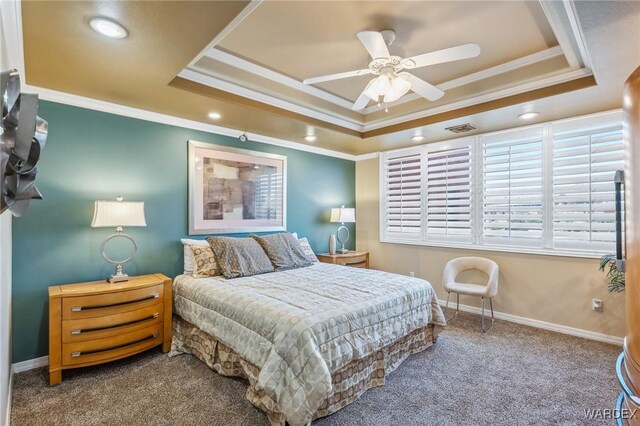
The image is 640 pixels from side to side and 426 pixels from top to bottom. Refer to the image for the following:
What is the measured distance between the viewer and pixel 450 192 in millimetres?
4484

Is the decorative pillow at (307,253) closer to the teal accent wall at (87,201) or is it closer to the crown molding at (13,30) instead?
the teal accent wall at (87,201)

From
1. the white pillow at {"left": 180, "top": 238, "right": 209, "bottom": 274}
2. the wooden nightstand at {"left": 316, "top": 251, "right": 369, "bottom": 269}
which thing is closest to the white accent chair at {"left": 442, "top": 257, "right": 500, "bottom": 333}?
the wooden nightstand at {"left": 316, "top": 251, "right": 369, "bottom": 269}

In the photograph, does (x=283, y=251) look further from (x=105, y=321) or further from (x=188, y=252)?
(x=105, y=321)

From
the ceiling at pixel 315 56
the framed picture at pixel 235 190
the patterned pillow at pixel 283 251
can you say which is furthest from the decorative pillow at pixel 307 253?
the ceiling at pixel 315 56

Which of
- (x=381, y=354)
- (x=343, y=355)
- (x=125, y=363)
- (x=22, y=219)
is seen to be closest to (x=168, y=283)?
(x=125, y=363)

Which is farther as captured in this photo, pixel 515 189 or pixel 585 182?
pixel 515 189

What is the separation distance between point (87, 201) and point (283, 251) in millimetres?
Answer: 2002

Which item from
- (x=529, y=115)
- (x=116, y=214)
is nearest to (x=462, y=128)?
(x=529, y=115)

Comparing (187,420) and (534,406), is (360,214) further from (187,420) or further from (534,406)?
(187,420)

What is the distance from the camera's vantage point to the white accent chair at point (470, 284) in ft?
11.9

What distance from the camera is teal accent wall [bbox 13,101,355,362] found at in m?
2.69

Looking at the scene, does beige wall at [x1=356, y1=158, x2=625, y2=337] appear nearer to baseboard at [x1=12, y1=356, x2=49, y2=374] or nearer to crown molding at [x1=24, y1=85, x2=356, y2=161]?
crown molding at [x1=24, y1=85, x2=356, y2=161]

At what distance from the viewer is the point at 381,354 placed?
2.49 metres

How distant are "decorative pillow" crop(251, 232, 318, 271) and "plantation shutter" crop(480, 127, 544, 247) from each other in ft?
8.16
